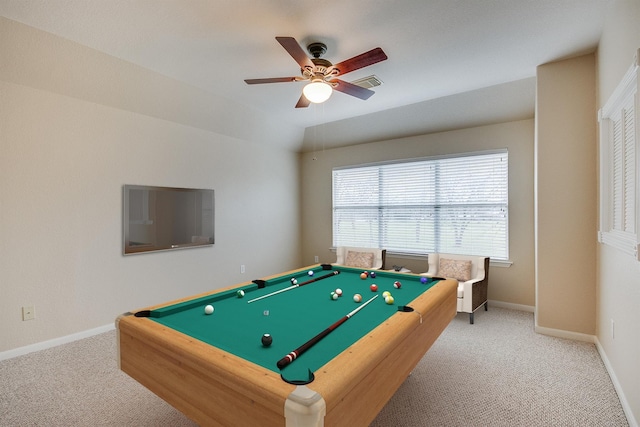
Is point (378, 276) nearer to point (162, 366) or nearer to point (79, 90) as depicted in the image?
point (162, 366)

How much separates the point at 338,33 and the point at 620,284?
286 cm

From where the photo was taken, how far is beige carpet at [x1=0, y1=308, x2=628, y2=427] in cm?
195

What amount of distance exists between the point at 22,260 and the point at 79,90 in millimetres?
1742

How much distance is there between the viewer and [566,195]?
3.08 meters

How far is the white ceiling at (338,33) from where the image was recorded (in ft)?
7.34

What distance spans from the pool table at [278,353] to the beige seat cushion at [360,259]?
231 cm

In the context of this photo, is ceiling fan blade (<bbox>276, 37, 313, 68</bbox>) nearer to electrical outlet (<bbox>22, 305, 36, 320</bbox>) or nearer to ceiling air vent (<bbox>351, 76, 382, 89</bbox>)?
ceiling air vent (<bbox>351, 76, 382, 89</bbox>)

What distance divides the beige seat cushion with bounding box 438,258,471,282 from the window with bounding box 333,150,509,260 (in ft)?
1.73

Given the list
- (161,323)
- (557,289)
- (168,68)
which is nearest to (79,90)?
(168,68)

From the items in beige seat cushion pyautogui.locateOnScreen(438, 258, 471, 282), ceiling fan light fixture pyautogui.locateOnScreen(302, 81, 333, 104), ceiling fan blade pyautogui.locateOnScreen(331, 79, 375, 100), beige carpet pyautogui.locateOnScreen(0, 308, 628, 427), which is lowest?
beige carpet pyautogui.locateOnScreen(0, 308, 628, 427)

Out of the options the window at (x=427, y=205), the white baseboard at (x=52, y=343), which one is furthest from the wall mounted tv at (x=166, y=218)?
the window at (x=427, y=205)

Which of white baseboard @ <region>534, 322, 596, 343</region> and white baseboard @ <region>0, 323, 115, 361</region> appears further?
white baseboard @ <region>534, 322, 596, 343</region>

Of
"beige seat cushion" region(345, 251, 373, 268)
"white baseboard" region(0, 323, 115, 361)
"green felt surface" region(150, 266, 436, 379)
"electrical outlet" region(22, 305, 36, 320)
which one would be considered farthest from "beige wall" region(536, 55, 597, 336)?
"electrical outlet" region(22, 305, 36, 320)

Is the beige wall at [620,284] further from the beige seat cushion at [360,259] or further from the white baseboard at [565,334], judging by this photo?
the beige seat cushion at [360,259]
